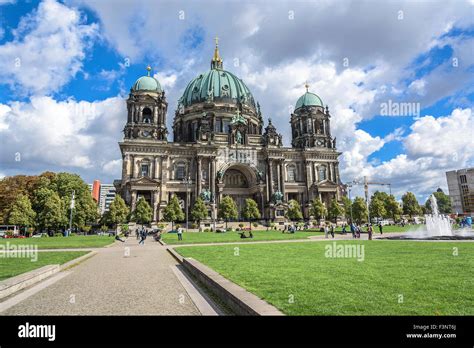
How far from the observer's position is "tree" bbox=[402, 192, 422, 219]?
80250mm

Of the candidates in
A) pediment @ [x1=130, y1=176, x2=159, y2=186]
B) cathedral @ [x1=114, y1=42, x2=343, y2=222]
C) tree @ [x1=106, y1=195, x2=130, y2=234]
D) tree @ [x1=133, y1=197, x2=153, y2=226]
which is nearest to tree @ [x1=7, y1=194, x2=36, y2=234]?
tree @ [x1=106, y1=195, x2=130, y2=234]

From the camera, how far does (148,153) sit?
2485 inches

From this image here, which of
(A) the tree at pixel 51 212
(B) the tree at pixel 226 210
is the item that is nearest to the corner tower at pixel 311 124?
(B) the tree at pixel 226 210

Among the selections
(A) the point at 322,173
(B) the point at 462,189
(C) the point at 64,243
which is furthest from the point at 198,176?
(B) the point at 462,189

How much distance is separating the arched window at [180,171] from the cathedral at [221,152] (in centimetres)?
22

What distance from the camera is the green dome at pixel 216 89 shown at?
259ft

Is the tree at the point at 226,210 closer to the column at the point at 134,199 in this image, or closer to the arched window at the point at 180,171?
the arched window at the point at 180,171

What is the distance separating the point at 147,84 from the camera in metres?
69.1

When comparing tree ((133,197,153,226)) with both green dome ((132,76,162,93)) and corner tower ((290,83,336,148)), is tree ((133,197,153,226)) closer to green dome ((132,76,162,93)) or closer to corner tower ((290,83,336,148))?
green dome ((132,76,162,93))

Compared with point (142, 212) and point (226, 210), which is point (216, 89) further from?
point (142, 212)

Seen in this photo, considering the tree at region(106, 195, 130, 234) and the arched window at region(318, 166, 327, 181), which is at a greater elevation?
the arched window at region(318, 166, 327, 181)

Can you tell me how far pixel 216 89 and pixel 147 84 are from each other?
1877cm
